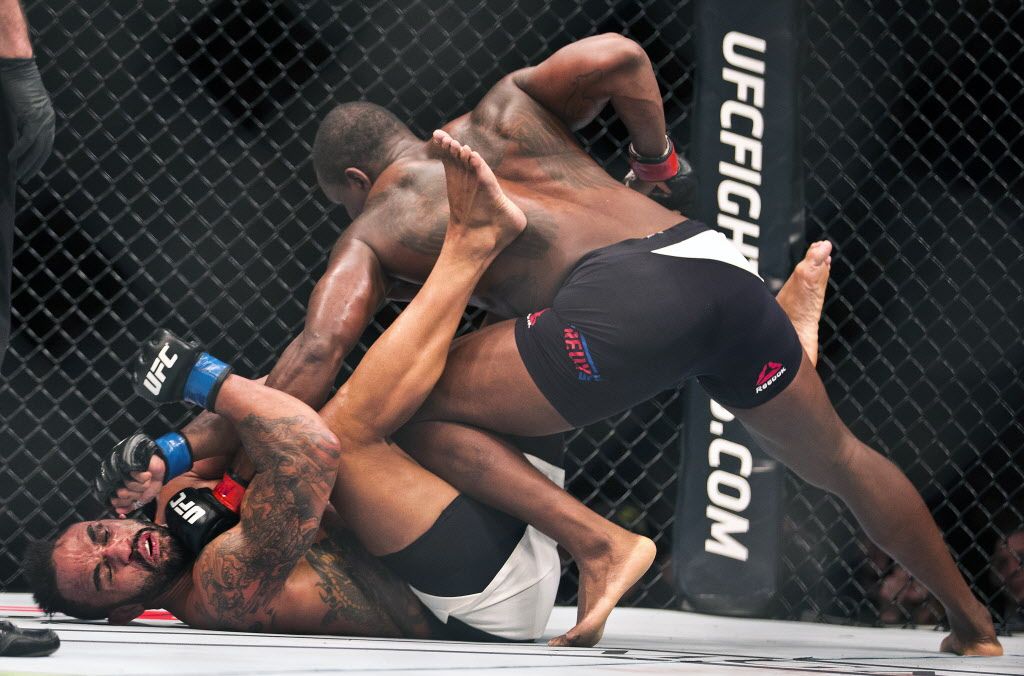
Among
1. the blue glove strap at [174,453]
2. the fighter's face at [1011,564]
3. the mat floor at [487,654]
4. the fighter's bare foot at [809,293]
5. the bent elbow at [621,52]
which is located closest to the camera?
the mat floor at [487,654]

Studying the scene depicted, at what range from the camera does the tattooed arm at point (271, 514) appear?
141 centimetres

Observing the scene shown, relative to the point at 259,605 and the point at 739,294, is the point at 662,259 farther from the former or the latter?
the point at 259,605

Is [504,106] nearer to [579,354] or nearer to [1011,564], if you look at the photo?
[579,354]

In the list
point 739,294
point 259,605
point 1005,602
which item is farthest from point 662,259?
point 1005,602

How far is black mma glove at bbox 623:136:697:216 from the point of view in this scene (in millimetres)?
1798

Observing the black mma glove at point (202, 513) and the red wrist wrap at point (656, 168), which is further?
the red wrist wrap at point (656, 168)

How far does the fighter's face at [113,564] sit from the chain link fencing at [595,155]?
3.61ft

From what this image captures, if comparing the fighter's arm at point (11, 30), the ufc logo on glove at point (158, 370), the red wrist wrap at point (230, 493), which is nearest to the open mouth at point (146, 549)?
the red wrist wrap at point (230, 493)

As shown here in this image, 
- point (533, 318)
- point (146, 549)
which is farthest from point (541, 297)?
point (146, 549)

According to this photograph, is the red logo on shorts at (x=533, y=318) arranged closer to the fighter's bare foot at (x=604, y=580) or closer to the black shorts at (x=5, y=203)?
the fighter's bare foot at (x=604, y=580)

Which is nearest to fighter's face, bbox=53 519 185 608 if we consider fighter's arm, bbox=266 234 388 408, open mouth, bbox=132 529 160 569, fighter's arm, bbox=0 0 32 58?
open mouth, bbox=132 529 160 569

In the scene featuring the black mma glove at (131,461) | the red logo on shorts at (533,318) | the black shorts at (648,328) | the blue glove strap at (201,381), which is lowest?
the black shorts at (648,328)

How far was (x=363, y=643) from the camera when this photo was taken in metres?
1.36

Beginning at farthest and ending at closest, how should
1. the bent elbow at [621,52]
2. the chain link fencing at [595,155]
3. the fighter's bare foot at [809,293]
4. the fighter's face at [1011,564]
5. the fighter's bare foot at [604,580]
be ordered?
1. the chain link fencing at [595,155]
2. the fighter's face at [1011,564]
3. the fighter's bare foot at [809,293]
4. the bent elbow at [621,52]
5. the fighter's bare foot at [604,580]
